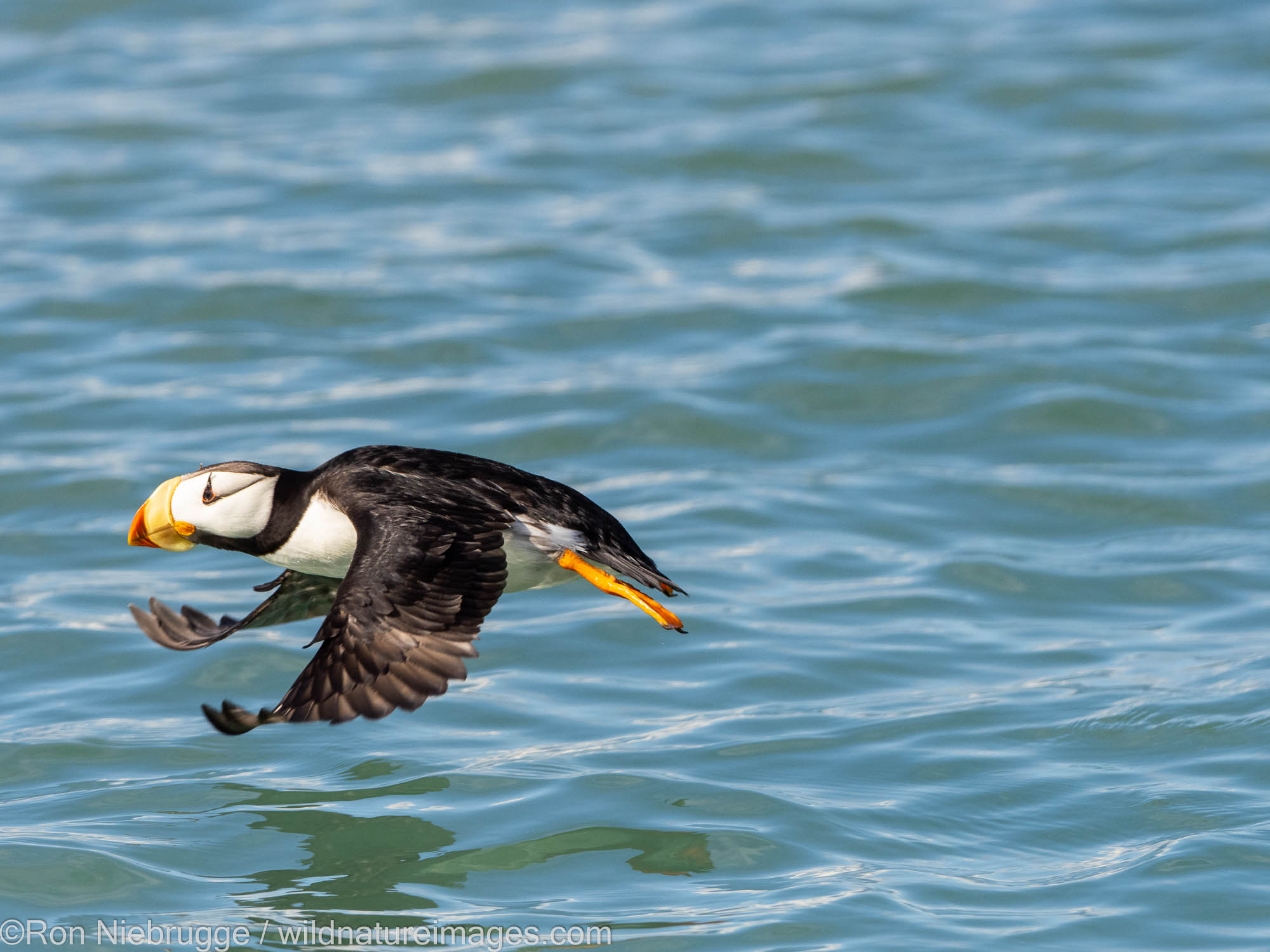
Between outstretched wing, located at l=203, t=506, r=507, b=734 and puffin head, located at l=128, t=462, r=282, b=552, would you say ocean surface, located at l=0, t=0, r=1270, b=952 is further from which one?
puffin head, located at l=128, t=462, r=282, b=552

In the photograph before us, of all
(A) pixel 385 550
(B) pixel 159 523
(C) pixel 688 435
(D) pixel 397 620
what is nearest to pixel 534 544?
(A) pixel 385 550

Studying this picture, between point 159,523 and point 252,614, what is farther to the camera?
point 252,614

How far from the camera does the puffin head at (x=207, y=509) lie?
5156 millimetres

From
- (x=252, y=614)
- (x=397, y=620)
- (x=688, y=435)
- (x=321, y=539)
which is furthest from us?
(x=688, y=435)

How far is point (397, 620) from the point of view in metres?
4.53

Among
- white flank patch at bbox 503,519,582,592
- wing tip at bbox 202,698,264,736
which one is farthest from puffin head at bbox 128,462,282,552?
wing tip at bbox 202,698,264,736

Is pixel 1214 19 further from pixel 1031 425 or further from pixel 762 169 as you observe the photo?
pixel 1031 425

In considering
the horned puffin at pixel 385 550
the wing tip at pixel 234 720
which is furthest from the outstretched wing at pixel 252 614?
Result: the wing tip at pixel 234 720

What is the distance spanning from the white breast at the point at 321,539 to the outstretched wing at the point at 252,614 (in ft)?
0.95

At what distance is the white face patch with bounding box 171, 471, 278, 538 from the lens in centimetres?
516

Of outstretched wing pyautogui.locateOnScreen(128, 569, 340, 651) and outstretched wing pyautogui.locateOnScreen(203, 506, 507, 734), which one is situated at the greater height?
outstretched wing pyautogui.locateOnScreen(203, 506, 507, 734)

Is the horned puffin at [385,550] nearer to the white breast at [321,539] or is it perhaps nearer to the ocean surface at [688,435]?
the white breast at [321,539]

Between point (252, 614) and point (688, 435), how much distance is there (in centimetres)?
336

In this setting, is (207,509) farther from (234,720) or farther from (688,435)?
(688,435)
